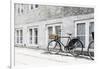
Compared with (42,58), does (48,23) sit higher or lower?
higher

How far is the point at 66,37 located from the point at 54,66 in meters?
0.37

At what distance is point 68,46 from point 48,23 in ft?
1.21

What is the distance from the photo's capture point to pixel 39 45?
2207 mm

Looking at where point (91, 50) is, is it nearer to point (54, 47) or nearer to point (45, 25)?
point (54, 47)

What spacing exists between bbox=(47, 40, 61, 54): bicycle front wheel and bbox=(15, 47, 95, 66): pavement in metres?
0.05

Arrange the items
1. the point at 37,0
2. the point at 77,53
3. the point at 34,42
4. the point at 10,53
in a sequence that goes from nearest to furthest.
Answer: the point at 10,53
the point at 37,0
the point at 34,42
the point at 77,53

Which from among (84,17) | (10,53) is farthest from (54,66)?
(84,17)

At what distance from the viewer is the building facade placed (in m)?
2.12

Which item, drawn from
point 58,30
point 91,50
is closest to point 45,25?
point 58,30

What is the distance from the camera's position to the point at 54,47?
229cm

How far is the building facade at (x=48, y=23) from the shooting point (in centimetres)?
212

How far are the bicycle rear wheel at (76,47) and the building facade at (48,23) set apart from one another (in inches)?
2.2

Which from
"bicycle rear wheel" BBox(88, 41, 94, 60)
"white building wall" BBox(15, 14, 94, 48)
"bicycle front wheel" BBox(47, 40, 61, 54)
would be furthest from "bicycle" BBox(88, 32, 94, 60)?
"bicycle front wheel" BBox(47, 40, 61, 54)
